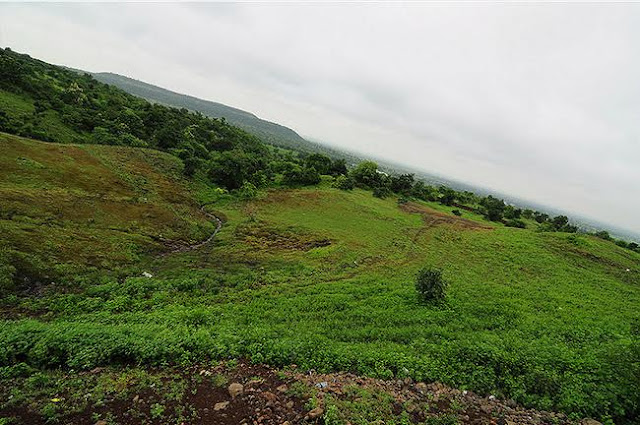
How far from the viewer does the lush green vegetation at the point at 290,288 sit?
1103cm

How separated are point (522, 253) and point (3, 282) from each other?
37.6m

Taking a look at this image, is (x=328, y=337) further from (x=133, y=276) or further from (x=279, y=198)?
(x=279, y=198)

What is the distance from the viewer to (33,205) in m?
21.0

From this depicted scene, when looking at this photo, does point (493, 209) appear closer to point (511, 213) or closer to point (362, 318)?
point (511, 213)

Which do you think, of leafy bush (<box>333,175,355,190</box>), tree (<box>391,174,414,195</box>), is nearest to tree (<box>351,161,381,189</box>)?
tree (<box>391,174,414,195</box>)

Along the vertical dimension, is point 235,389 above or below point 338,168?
below

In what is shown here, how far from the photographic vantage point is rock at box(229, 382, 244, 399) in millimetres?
9164

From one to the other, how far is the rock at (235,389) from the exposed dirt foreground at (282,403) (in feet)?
0.09

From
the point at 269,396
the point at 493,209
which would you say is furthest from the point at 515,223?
the point at 269,396

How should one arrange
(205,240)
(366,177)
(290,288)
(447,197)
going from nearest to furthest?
(290,288), (205,240), (366,177), (447,197)

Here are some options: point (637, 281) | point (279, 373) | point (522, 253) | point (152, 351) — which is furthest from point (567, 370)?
point (637, 281)

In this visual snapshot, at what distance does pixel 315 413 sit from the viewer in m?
8.64

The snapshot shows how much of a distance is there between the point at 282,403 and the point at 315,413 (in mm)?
1066

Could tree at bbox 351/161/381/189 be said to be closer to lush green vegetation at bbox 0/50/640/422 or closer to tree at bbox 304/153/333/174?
tree at bbox 304/153/333/174
